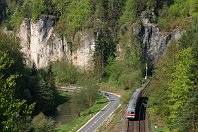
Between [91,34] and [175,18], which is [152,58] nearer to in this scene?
[175,18]

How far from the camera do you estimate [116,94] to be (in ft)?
281

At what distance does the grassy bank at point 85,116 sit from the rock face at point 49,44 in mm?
36208

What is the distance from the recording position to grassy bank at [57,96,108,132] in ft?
178

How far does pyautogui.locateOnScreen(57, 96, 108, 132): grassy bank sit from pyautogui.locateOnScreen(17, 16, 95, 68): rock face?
36.2 meters

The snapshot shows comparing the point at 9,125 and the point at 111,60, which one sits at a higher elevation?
the point at 111,60

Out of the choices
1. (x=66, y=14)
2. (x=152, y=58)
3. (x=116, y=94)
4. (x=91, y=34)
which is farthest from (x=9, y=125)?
(x=66, y=14)

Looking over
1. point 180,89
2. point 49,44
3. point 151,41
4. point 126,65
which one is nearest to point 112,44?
point 151,41

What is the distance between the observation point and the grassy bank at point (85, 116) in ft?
178

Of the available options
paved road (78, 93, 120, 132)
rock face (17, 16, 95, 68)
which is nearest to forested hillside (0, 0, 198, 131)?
rock face (17, 16, 95, 68)

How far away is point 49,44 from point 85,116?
67374 millimetres

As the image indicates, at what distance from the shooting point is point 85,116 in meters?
62.2

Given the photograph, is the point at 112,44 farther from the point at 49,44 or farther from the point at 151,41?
the point at 49,44

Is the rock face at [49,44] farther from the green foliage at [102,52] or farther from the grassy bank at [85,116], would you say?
the grassy bank at [85,116]

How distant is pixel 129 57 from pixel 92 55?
17.4m
